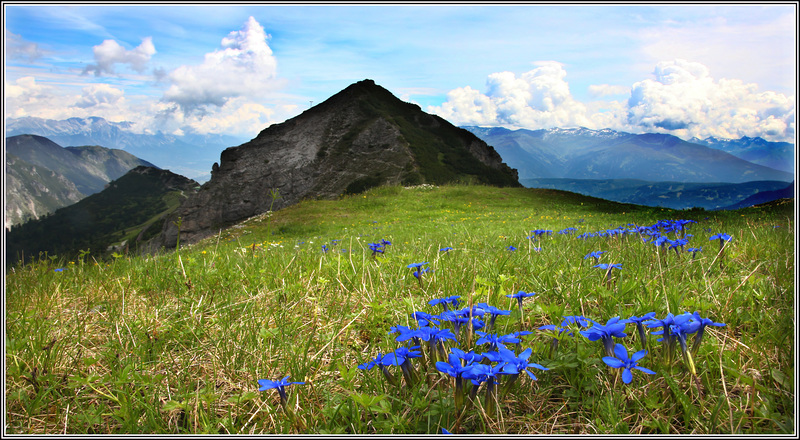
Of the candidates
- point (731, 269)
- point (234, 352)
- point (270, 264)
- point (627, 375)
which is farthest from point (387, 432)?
point (731, 269)

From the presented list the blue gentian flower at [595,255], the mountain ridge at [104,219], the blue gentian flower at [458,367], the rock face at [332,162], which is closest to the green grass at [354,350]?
the blue gentian flower at [458,367]

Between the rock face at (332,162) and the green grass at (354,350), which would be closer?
the green grass at (354,350)

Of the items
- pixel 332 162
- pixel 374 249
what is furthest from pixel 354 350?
pixel 332 162

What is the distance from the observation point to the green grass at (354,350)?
1405 mm

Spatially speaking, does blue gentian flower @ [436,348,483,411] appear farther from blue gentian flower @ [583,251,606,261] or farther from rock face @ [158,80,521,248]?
rock face @ [158,80,521,248]

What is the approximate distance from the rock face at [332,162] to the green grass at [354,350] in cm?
3940

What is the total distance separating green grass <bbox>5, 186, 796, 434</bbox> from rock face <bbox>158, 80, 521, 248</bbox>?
39.4 metres

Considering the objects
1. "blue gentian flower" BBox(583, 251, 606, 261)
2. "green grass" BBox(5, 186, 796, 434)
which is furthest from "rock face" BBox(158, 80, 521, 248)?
"green grass" BBox(5, 186, 796, 434)

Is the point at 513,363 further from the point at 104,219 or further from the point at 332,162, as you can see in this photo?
the point at 104,219

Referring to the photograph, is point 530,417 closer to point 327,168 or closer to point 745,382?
point 745,382

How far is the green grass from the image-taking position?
1405 millimetres

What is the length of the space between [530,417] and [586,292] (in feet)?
4.53

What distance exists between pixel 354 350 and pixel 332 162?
49.7m

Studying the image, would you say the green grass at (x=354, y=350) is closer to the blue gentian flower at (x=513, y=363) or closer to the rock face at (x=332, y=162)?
the blue gentian flower at (x=513, y=363)
